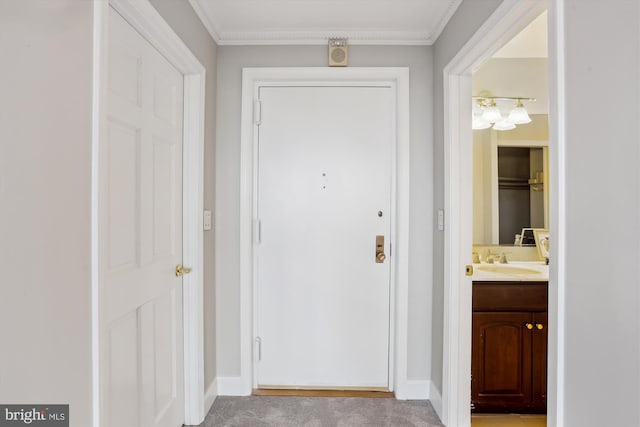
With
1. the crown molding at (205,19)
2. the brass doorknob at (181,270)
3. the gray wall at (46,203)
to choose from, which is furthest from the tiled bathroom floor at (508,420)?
the crown molding at (205,19)

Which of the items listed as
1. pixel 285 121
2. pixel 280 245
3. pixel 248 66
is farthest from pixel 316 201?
pixel 248 66

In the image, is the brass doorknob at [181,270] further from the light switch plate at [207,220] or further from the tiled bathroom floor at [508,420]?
the tiled bathroom floor at [508,420]

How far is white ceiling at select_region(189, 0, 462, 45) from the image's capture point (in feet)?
6.66

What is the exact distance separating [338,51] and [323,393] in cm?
219

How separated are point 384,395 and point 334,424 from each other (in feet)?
1.50

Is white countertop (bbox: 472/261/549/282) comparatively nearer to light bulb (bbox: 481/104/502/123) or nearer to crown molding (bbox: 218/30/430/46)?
light bulb (bbox: 481/104/502/123)

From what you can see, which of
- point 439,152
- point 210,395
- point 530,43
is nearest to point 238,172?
point 439,152

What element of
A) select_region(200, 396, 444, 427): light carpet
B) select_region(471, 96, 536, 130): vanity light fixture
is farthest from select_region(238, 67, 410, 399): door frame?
select_region(471, 96, 536, 130): vanity light fixture

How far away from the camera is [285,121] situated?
8.00ft

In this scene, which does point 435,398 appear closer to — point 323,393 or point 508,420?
point 508,420

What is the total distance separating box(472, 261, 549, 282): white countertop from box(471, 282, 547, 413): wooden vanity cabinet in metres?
0.04

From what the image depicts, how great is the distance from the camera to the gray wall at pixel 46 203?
2.92ft

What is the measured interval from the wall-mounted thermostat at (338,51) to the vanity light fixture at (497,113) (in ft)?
3.55

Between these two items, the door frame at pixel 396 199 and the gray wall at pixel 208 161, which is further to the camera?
the door frame at pixel 396 199
